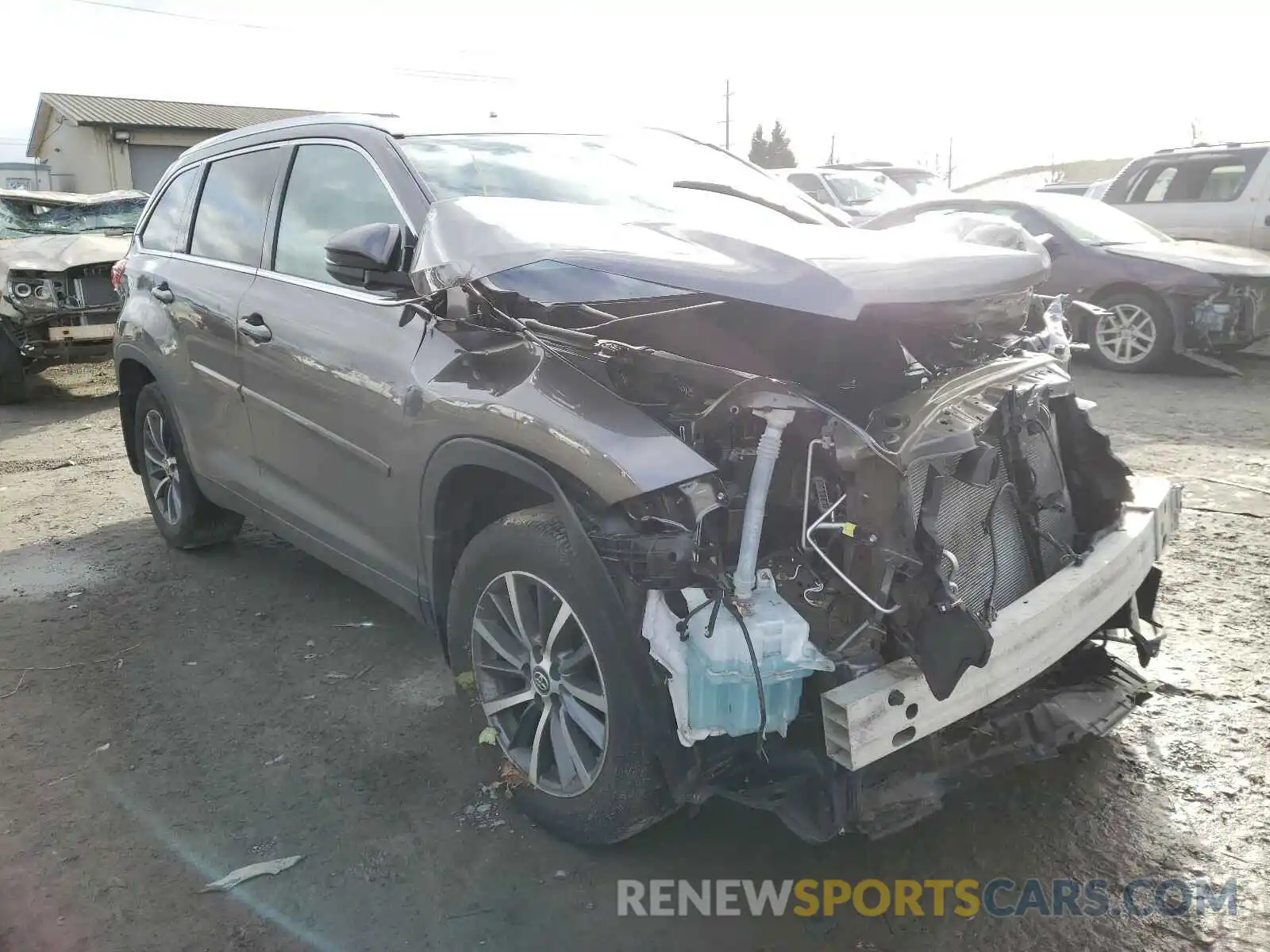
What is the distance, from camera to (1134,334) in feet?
29.9

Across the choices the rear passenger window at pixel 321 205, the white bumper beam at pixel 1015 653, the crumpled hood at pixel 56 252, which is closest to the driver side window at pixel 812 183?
Answer: the crumpled hood at pixel 56 252

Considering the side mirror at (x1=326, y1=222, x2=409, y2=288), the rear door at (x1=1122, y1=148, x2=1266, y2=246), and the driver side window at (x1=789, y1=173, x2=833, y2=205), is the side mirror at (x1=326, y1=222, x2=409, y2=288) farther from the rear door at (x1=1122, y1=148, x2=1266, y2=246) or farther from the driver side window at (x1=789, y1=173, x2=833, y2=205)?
the driver side window at (x1=789, y1=173, x2=833, y2=205)

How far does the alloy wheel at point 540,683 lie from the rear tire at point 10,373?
858cm

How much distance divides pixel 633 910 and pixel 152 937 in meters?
1.25

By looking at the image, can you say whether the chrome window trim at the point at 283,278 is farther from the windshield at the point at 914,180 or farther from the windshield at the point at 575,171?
the windshield at the point at 914,180

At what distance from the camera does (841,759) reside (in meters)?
2.22

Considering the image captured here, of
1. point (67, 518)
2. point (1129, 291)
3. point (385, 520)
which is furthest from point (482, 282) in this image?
point (1129, 291)

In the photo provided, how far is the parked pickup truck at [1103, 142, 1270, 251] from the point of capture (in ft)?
35.7

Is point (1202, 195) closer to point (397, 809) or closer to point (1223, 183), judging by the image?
point (1223, 183)

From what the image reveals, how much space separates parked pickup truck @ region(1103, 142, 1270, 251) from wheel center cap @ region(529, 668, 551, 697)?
11.1 meters

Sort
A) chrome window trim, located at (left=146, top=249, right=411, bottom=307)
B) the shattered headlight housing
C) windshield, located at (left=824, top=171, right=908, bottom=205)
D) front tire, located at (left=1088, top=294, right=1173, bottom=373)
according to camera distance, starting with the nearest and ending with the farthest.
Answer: chrome window trim, located at (left=146, top=249, right=411, bottom=307) < front tire, located at (left=1088, top=294, right=1173, bottom=373) < the shattered headlight housing < windshield, located at (left=824, top=171, right=908, bottom=205)

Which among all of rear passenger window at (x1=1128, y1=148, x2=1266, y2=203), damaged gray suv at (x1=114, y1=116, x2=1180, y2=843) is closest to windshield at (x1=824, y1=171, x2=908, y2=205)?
rear passenger window at (x1=1128, y1=148, x2=1266, y2=203)

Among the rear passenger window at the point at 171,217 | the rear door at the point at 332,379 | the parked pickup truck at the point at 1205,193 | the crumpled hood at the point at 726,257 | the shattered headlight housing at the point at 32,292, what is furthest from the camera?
the parked pickup truck at the point at 1205,193

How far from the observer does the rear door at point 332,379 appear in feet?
10.7
